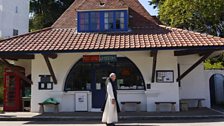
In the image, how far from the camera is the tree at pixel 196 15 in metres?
25.9

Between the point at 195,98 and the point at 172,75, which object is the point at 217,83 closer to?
the point at 195,98

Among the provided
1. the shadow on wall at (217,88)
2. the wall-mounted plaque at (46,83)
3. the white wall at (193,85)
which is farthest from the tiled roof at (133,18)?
the shadow on wall at (217,88)

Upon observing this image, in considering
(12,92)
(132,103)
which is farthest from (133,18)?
(12,92)

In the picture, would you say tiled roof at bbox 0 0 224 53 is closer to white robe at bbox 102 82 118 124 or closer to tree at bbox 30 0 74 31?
white robe at bbox 102 82 118 124

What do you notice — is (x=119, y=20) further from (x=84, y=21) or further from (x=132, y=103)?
(x=132, y=103)

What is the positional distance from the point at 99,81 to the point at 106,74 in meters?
0.50

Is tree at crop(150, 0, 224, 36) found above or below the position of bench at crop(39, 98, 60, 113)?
above

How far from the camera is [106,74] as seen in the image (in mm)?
18578

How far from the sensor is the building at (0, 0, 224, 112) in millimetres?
17359

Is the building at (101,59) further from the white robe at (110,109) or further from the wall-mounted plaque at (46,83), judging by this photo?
the white robe at (110,109)

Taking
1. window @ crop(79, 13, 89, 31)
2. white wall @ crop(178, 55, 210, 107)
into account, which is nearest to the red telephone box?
window @ crop(79, 13, 89, 31)

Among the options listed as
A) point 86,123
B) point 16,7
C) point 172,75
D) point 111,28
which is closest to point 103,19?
point 111,28

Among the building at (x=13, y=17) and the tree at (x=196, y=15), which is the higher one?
the building at (x=13, y=17)

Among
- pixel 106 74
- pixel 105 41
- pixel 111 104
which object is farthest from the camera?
pixel 106 74
